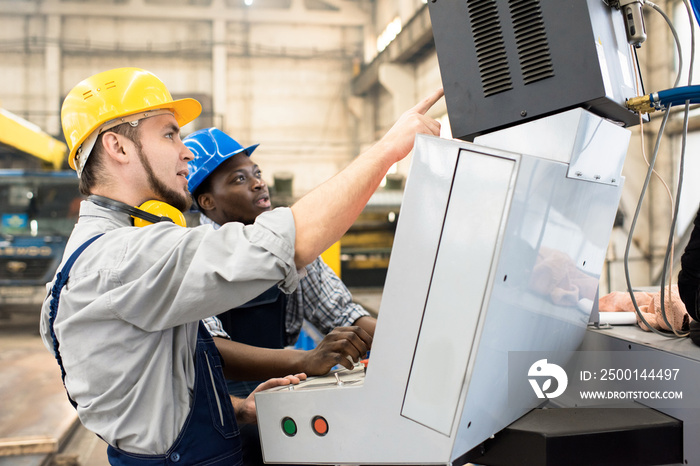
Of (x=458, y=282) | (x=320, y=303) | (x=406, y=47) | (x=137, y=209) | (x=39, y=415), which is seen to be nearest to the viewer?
(x=458, y=282)

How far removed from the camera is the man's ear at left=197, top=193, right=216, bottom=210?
2006mm

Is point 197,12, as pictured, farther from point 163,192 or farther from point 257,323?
point 163,192

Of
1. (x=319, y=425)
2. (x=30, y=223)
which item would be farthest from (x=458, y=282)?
(x=30, y=223)

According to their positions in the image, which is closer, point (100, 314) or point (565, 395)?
point (100, 314)

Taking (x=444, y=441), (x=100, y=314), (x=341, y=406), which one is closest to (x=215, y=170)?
(x=100, y=314)

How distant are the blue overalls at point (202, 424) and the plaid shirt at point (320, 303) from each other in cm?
73

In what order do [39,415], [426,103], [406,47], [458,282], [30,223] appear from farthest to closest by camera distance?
[406,47] → [30,223] → [39,415] → [426,103] → [458,282]

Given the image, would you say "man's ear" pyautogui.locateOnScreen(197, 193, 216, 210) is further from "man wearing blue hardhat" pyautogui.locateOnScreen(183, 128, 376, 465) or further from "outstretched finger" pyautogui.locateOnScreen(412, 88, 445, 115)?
"outstretched finger" pyautogui.locateOnScreen(412, 88, 445, 115)

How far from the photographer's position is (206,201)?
2.02 m

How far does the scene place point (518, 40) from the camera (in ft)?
2.93

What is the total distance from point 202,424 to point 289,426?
8.4 inches

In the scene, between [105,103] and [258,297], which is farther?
[258,297]

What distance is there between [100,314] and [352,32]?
41.8 ft

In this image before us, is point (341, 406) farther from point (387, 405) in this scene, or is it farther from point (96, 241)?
point (96, 241)
